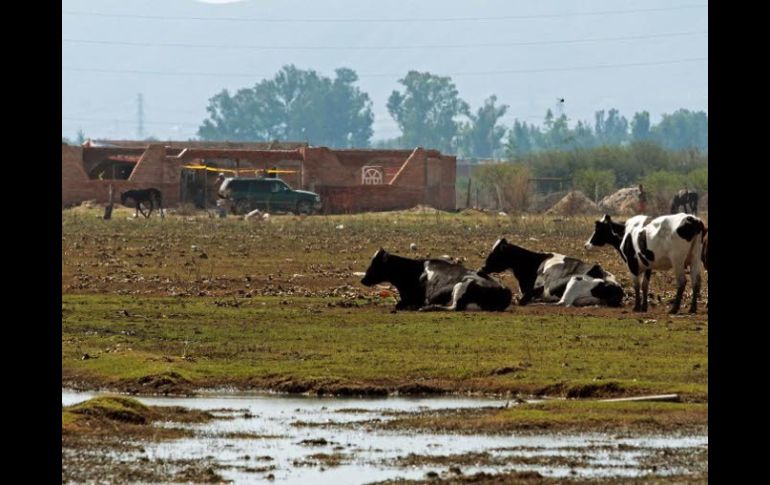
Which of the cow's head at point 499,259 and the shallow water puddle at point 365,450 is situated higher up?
the cow's head at point 499,259

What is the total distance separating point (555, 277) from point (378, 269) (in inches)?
109

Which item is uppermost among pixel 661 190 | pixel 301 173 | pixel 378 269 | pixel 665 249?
pixel 301 173

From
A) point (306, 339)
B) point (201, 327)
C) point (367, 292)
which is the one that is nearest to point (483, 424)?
point (306, 339)

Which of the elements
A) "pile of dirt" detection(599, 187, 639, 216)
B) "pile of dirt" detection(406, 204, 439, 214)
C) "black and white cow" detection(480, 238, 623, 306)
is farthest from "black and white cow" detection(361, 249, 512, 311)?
"pile of dirt" detection(599, 187, 639, 216)

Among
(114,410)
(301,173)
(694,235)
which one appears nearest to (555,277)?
(694,235)

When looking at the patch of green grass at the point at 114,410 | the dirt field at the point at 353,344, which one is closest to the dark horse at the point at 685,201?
the dirt field at the point at 353,344

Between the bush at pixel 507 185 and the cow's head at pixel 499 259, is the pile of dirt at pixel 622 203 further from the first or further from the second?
the cow's head at pixel 499 259

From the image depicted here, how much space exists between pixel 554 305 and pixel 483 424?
1192 cm

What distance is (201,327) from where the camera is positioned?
25484mm

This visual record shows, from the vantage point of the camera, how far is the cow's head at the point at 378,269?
1142 inches

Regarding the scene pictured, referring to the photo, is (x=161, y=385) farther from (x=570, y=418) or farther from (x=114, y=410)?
(x=570, y=418)

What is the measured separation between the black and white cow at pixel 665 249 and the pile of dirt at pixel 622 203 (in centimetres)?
4850

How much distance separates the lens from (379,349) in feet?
74.7

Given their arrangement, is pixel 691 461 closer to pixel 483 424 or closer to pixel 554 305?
pixel 483 424
